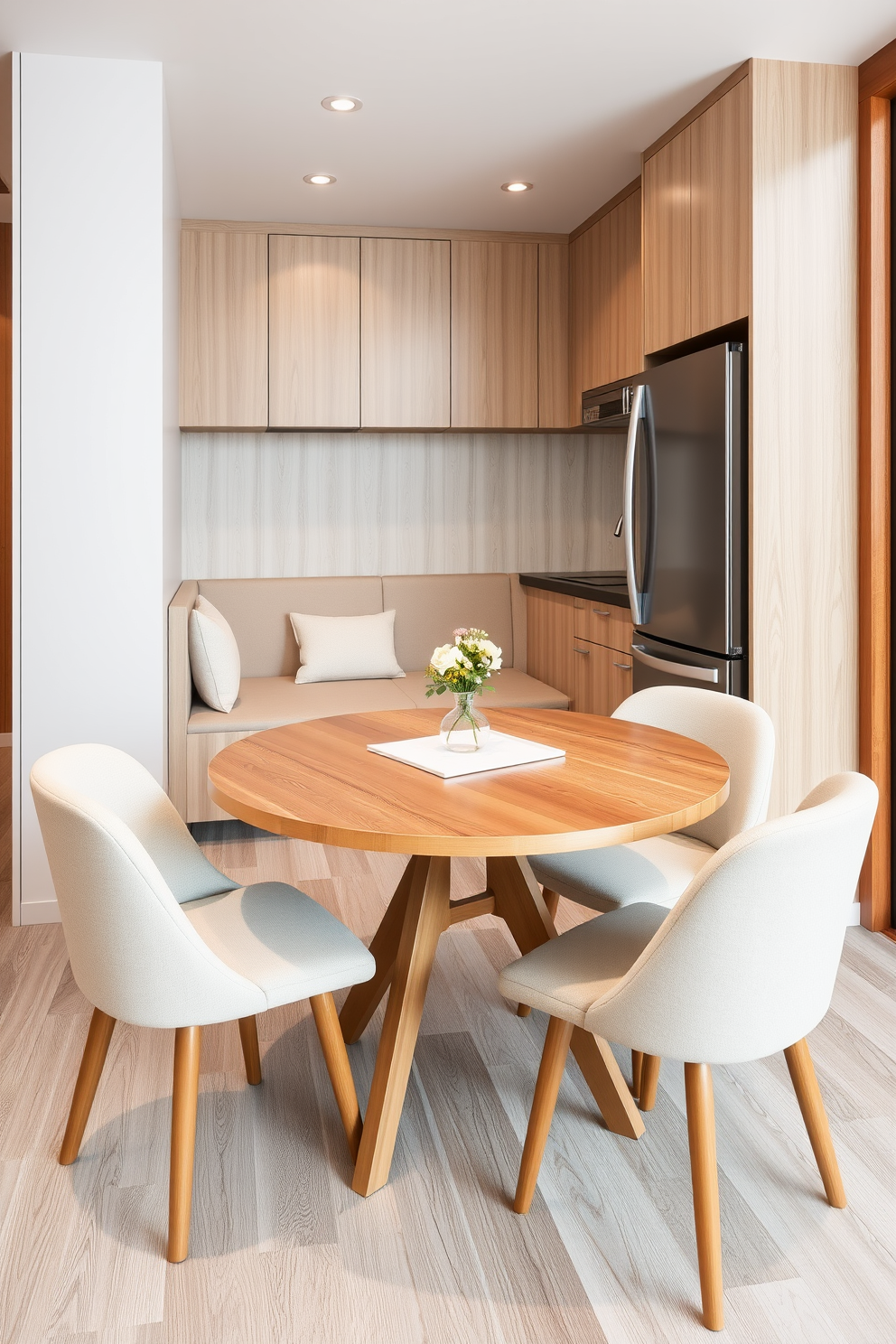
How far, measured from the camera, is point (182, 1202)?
1.60 metres

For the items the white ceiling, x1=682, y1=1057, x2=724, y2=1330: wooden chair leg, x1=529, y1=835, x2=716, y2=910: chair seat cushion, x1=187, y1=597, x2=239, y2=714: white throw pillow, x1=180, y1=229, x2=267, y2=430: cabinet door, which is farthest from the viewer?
x1=180, y1=229, x2=267, y2=430: cabinet door

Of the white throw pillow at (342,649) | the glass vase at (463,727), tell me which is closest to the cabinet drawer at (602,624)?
the white throw pillow at (342,649)

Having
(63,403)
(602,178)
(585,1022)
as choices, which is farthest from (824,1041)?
(602,178)

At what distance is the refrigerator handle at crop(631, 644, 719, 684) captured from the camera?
308cm

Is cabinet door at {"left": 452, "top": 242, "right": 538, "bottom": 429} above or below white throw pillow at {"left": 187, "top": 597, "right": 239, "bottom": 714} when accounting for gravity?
above

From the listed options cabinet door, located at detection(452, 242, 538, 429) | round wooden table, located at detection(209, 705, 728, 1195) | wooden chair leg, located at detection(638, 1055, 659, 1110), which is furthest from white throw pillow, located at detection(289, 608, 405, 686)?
wooden chair leg, located at detection(638, 1055, 659, 1110)

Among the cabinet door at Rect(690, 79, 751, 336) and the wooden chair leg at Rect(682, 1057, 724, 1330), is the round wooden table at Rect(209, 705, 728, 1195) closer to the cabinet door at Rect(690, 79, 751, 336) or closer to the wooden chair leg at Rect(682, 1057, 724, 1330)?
the wooden chair leg at Rect(682, 1057, 724, 1330)

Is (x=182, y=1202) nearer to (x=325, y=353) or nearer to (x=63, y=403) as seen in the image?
(x=63, y=403)

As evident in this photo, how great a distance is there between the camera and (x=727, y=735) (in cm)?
230

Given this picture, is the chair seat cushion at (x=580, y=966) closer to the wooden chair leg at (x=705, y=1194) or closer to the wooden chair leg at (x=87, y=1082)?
the wooden chair leg at (x=705, y=1194)

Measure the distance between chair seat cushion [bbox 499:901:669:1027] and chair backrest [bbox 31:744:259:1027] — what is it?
43 centimetres

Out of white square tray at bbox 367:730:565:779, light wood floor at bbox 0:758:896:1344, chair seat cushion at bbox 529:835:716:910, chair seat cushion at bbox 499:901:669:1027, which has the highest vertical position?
white square tray at bbox 367:730:565:779

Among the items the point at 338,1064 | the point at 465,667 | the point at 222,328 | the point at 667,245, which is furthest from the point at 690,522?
the point at 222,328

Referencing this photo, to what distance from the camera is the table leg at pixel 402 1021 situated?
5.84 feet
